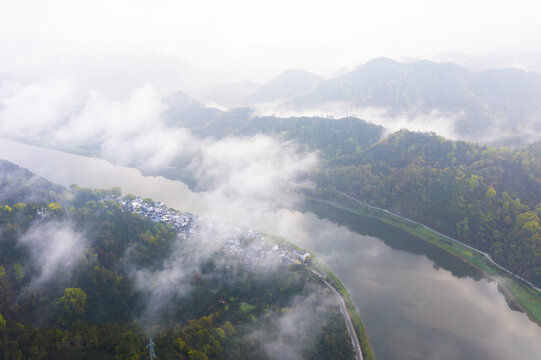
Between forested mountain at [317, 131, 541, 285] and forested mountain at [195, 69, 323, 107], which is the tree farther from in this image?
forested mountain at [195, 69, 323, 107]

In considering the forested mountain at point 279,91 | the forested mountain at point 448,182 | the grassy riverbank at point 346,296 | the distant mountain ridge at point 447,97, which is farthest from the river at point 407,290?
the forested mountain at point 279,91

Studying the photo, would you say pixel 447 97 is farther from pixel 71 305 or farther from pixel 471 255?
pixel 71 305

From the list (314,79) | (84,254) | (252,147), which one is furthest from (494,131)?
(84,254)

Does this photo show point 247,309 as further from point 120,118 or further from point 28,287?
point 120,118

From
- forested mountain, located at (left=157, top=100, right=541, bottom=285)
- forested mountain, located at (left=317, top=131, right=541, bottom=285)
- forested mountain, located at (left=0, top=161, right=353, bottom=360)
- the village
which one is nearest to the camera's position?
forested mountain, located at (left=0, top=161, right=353, bottom=360)

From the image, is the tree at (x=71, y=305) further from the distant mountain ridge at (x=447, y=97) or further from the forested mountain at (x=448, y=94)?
the forested mountain at (x=448, y=94)

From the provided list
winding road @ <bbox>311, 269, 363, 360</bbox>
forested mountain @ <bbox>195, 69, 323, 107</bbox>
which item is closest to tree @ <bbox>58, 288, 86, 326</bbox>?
winding road @ <bbox>311, 269, 363, 360</bbox>
